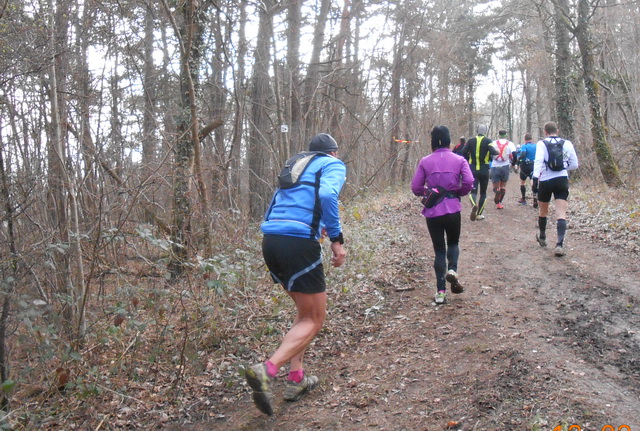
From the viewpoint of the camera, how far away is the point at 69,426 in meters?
4.20

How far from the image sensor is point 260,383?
3615 mm

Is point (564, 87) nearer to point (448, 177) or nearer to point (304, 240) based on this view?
point (448, 177)

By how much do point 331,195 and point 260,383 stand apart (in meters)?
1.48

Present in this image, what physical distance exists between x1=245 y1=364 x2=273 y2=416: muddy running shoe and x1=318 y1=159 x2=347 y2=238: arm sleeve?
1.14 meters

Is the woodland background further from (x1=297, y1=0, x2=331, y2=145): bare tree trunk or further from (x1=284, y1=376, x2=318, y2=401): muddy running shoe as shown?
(x1=284, y1=376, x2=318, y2=401): muddy running shoe

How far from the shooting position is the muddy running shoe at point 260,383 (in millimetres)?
3607

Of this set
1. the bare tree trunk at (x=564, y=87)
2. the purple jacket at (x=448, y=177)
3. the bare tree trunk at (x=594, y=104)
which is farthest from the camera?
the bare tree trunk at (x=564, y=87)

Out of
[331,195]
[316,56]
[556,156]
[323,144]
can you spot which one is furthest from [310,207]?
[316,56]

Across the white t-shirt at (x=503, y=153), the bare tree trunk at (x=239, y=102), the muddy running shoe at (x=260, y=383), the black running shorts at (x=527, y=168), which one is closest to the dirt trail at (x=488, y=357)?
the muddy running shoe at (x=260, y=383)

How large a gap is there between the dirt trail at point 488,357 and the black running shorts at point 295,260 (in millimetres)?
1069

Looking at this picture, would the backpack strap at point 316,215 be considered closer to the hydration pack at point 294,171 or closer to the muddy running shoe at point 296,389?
the hydration pack at point 294,171

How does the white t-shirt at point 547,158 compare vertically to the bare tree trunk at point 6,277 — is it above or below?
above

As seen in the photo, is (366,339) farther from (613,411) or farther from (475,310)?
(613,411)

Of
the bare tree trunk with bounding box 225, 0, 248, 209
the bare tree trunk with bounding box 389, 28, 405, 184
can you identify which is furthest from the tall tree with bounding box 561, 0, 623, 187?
the bare tree trunk with bounding box 225, 0, 248, 209
